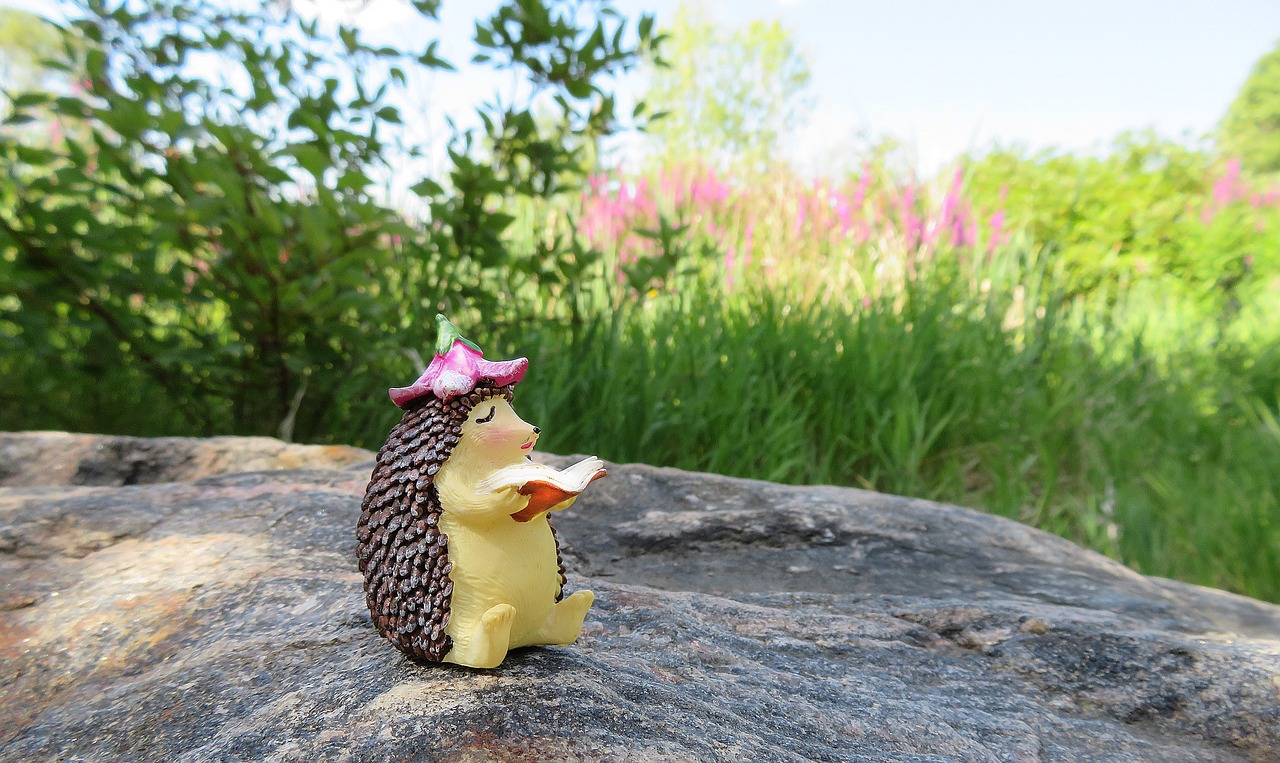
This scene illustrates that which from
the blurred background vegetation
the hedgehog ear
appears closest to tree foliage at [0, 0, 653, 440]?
the blurred background vegetation

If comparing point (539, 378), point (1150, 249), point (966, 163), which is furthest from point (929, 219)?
point (1150, 249)

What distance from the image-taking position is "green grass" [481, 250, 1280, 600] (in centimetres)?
345

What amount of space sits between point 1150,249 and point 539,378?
7919mm

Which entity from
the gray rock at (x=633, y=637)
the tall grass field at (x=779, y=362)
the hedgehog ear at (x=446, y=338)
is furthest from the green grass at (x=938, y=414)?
the hedgehog ear at (x=446, y=338)

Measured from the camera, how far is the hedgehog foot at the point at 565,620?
1.27 metres

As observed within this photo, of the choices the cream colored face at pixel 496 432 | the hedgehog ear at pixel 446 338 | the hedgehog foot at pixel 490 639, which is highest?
the hedgehog ear at pixel 446 338

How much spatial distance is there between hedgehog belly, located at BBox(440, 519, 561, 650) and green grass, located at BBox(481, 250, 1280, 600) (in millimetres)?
1960

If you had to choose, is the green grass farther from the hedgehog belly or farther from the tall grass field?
the hedgehog belly

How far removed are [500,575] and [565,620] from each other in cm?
16

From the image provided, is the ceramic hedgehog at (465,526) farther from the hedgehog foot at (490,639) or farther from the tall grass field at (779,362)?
the tall grass field at (779,362)

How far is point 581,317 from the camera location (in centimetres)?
363

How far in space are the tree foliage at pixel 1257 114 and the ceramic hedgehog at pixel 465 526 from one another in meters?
28.8

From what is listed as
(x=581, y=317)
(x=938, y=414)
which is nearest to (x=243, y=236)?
(x=581, y=317)

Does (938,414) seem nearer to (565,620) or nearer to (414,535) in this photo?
(565,620)
